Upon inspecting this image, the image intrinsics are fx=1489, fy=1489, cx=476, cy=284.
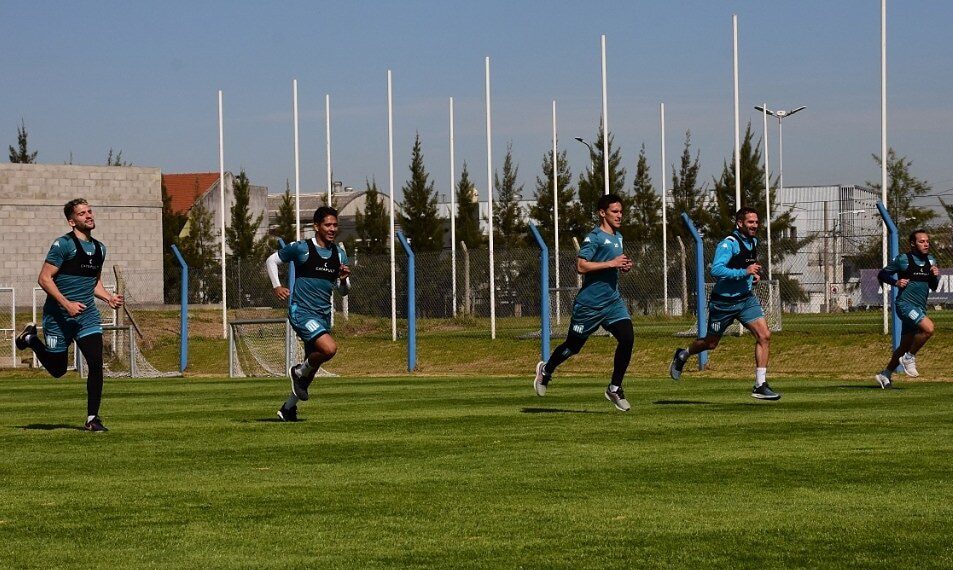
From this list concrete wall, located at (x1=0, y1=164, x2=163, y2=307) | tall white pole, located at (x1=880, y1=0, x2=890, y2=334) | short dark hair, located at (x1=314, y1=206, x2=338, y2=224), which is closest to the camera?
short dark hair, located at (x1=314, y1=206, x2=338, y2=224)

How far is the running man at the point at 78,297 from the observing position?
40.6ft

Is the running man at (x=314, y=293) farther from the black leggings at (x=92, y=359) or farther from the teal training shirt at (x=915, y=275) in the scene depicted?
the teal training shirt at (x=915, y=275)

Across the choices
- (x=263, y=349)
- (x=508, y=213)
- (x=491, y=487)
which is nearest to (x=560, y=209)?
(x=508, y=213)

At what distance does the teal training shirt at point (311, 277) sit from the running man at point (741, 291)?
4117 mm

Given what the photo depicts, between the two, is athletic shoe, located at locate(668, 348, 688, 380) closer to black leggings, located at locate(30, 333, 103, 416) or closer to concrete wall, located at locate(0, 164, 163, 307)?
black leggings, located at locate(30, 333, 103, 416)

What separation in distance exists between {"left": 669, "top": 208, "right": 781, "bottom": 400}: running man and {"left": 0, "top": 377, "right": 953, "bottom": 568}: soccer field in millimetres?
564

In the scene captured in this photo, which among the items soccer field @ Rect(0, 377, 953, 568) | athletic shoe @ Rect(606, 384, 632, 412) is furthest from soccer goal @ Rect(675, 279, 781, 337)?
athletic shoe @ Rect(606, 384, 632, 412)

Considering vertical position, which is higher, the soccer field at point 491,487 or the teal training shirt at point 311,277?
the teal training shirt at point 311,277

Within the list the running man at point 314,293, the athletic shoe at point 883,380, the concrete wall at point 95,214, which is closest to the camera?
the running man at point 314,293

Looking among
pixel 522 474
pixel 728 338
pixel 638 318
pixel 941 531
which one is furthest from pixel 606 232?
pixel 638 318

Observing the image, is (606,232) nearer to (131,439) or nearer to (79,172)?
(131,439)

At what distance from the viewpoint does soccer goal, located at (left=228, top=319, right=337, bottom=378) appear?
27297mm

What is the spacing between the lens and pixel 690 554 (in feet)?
20.2

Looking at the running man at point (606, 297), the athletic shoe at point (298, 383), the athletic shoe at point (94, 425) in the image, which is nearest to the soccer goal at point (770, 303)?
the running man at point (606, 297)
